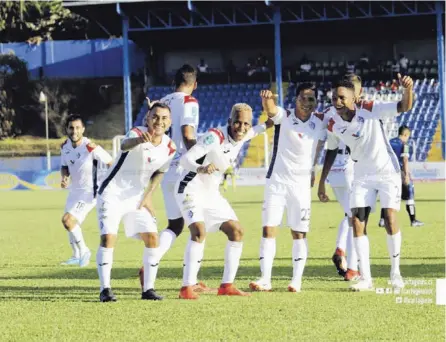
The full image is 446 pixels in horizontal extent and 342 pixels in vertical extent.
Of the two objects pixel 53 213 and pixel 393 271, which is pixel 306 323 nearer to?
pixel 393 271

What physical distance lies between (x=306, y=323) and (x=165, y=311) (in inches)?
51.3

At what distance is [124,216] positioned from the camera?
29.8 feet

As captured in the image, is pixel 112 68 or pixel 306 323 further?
pixel 112 68

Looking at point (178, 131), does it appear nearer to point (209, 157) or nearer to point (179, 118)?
point (179, 118)

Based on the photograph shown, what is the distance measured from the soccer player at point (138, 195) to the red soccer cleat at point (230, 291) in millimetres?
621

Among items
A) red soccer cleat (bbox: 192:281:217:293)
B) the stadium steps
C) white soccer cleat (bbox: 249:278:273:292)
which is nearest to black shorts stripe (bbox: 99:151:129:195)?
red soccer cleat (bbox: 192:281:217:293)

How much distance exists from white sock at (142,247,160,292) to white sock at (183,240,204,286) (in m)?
0.28

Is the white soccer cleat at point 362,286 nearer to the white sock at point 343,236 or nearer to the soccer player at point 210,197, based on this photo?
the soccer player at point 210,197

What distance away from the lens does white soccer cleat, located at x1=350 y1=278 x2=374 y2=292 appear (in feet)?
30.3

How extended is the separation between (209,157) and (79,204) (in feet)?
13.1

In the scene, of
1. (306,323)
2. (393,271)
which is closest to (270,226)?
(393,271)

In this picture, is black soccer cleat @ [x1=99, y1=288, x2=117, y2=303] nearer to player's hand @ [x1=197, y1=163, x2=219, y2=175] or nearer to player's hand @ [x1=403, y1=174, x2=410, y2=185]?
player's hand @ [x1=197, y1=163, x2=219, y2=175]

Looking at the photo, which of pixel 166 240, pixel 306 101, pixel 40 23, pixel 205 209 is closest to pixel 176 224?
pixel 166 240

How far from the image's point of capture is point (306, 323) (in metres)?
7.48
